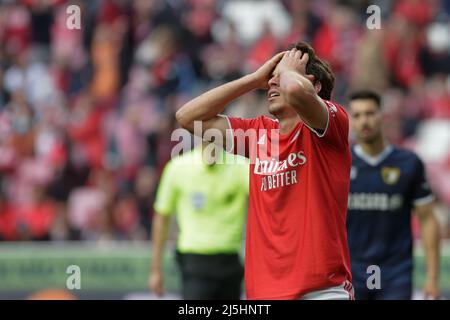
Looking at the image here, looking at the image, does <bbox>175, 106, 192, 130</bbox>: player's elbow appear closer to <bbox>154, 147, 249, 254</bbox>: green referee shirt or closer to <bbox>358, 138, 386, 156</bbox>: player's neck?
<bbox>358, 138, 386, 156</bbox>: player's neck

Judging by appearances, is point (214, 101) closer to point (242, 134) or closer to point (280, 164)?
point (242, 134)

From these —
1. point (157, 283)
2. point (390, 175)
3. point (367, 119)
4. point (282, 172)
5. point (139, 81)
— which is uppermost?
point (139, 81)

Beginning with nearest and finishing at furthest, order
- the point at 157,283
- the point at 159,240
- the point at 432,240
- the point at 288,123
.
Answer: the point at 288,123, the point at 432,240, the point at 157,283, the point at 159,240

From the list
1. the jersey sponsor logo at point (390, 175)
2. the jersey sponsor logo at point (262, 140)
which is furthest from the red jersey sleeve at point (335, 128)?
the jersey sponsor logo at point (390, 175)

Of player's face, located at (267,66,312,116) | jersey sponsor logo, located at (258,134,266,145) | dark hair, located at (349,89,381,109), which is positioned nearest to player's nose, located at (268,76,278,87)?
player's face, located at (267,66,312,116)

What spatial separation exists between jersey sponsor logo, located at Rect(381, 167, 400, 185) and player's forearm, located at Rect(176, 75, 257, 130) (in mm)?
3015

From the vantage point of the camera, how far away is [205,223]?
977cm

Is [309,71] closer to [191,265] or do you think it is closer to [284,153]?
[284,153]

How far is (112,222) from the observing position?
45.3 feet

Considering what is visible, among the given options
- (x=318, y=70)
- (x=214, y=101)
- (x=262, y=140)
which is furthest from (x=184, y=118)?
(x=318, y=70)

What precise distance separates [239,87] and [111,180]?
347 inches

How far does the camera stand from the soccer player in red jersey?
223 inches

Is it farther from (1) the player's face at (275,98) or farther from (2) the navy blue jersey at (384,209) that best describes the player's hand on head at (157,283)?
(1) the player's face at (275,98)

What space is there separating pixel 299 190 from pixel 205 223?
4.08 meters
